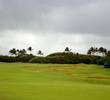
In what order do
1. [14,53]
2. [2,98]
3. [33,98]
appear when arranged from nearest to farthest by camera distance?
[2,98], [33,98], [14,53]

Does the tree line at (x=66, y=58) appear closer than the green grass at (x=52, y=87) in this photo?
No

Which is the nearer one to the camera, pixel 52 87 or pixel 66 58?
pixel 52 87

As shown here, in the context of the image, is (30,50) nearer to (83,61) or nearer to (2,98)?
(83,61)

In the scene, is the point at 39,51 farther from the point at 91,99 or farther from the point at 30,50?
the point at 91,99

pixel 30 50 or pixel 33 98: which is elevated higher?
pixel 30 50

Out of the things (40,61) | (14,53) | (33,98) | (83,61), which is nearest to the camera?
(33,98)

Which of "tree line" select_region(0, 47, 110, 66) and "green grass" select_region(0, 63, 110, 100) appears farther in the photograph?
"tree line" select_region(0, 47, 110, 66)

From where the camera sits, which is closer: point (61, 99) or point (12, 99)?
point (12, 99)

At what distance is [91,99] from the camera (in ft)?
61.6

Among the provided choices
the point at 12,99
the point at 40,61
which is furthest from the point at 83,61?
the point at 12,99

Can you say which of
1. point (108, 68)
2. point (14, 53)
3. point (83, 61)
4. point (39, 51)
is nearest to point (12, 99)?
point (108, 68)

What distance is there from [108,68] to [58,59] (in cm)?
4616

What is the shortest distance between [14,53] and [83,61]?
68327 mm

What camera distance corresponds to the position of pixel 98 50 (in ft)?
520
